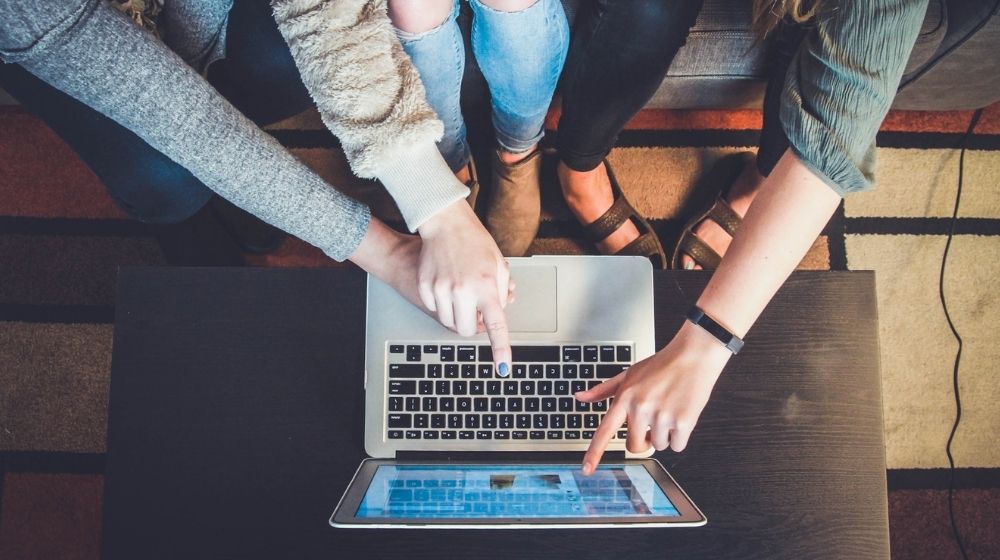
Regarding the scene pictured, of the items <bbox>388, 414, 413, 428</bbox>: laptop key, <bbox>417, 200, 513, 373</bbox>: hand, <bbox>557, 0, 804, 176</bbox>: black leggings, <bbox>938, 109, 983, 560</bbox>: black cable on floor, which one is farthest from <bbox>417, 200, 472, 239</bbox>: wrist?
<bbox>938, 109, 983, 560</bbox>: black cable on floor

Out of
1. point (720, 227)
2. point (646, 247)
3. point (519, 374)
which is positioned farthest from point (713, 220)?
point (519, 374)

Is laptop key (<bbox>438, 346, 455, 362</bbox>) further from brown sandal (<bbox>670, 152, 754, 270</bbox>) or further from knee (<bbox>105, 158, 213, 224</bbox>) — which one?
brown sandal (<bbox>670, 152, 754, 270</bbox>)

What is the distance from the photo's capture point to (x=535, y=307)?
72 centimetres

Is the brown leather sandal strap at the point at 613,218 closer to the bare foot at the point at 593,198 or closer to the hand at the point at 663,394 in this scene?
the bare foot at the point at 593,198

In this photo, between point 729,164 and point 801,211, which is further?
point 729,164

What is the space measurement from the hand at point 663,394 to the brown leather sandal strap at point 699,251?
0.58m

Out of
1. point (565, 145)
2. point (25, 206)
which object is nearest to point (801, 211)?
point (565, 145)

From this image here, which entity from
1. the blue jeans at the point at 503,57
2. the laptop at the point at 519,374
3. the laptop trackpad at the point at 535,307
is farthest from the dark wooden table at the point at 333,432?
the blue jeans at the point at 503,57

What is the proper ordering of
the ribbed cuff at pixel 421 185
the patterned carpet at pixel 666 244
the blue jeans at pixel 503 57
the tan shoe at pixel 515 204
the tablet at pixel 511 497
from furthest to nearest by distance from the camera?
the patterned carpet at pixel 666 244, the tan shoe at pixel 515 204, the blue jeans at pixel 503 57, the ribbed cuff at pixel 421 185, the tablet at pixel 511 497

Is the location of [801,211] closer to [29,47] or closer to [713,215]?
[713,215]

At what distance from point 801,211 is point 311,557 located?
685 mm

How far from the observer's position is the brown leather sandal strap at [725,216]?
1217mm

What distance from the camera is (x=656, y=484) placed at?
64cm

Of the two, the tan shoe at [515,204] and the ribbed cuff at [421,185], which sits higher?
the ribbed cuff at [421,185]
